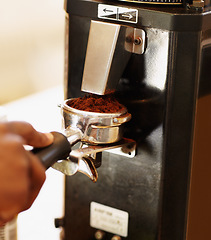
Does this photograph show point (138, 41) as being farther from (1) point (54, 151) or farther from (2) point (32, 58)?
(2) point (32, 58)

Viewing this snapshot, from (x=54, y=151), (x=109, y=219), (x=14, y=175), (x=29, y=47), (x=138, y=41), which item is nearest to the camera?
(x=14, y=175)

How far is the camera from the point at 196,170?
0.75m

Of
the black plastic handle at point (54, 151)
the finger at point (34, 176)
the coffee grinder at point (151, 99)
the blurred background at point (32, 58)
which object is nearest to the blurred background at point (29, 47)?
the blurred background at point (32, 58)

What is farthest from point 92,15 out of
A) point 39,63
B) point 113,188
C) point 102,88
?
point 39,63

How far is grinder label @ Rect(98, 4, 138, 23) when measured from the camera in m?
0.69

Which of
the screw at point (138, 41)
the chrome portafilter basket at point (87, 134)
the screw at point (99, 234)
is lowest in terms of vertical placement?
the screw at point (99, 234)

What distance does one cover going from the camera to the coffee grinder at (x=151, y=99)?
0.68 meters

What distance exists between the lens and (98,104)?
0.71 m

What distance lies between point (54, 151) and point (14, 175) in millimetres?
136

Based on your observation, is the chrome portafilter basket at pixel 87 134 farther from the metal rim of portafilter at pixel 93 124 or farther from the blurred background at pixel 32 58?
the blurred background at pixel 32 58

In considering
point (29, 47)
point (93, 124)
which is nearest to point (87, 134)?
point (93, 124)

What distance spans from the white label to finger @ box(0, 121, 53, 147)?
0.87 feet

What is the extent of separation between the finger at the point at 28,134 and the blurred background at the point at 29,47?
1441 millimetres

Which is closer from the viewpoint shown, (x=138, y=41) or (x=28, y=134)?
(x=28, y=134)
